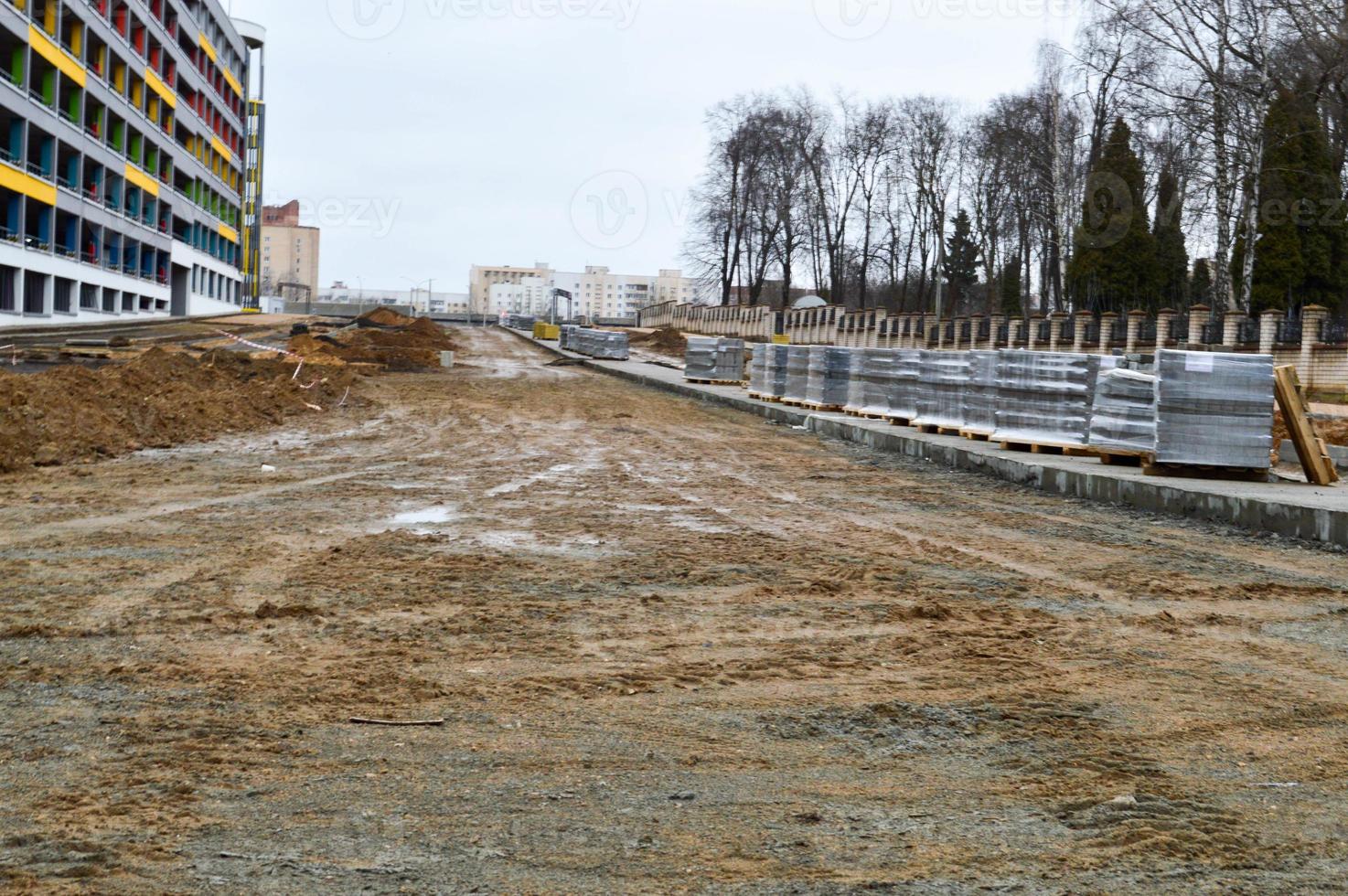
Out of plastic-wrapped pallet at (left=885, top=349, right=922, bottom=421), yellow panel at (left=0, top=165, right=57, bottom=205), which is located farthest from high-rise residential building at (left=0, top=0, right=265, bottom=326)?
plastic-wrapped pallet at (left=885, top=349, right=922, bottom=421)

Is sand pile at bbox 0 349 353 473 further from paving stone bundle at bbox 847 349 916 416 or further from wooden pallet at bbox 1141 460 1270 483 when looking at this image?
wooden pallet at bbox 1141 460 1270 483

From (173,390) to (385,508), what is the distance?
1013cm

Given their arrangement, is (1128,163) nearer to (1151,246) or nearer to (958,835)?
(1151,246)

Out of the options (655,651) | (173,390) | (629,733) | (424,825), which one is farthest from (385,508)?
(173,390)

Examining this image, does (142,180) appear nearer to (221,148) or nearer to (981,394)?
(221,148)

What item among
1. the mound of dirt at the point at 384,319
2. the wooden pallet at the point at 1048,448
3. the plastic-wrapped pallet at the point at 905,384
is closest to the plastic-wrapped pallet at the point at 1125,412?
the wooden pallet at the point at 1048,448

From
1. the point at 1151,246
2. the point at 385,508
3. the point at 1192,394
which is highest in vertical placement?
the point at 1151,246

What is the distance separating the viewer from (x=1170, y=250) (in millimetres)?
65438

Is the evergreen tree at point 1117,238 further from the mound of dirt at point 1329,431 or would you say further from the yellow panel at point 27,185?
the yellow panel at point 27,185

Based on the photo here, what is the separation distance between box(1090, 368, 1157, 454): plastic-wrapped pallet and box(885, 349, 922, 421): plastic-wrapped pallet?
19.5ft

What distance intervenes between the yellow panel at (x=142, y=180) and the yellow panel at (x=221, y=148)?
1857 centimetres

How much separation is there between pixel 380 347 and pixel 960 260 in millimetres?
54309

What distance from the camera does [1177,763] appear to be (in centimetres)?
458

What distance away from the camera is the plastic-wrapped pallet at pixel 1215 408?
13.1m
